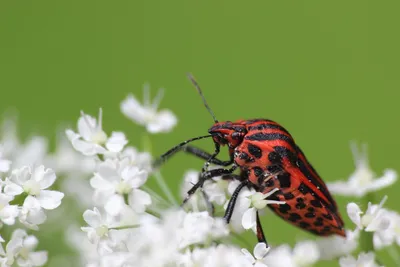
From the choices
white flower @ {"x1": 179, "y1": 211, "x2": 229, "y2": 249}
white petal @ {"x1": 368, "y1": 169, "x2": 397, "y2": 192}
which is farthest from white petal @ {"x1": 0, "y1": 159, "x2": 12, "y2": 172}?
white petal @ {"x1": 368, "y1": 169, "x2": 397, "y2": 192}

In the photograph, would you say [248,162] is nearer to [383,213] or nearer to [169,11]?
[383,213]

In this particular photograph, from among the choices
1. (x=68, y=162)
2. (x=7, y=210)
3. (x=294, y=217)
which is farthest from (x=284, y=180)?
(x=68, y=162)

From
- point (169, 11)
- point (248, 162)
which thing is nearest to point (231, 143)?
point (248, 162)

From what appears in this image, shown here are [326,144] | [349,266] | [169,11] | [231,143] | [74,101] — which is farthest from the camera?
[169,11]

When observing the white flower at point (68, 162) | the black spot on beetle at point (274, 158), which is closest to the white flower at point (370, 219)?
the black spot on beetle at point (274, 158)

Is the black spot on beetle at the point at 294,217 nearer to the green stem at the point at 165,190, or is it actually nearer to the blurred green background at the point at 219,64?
the green stem at the point at 165,190

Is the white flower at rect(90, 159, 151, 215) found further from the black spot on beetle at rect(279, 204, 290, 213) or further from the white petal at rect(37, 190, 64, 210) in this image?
the black spot on beetle at rect(279, 204, 290, 213)
